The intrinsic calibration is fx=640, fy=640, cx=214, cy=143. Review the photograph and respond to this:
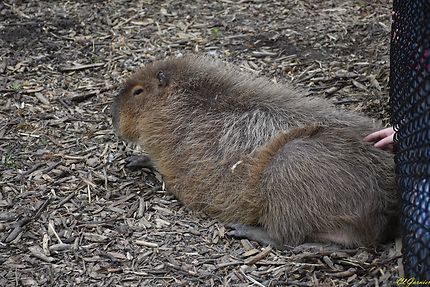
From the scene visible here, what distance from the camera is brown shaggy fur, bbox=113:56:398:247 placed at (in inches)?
155

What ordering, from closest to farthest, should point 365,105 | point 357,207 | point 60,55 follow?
point 357,207 < point 365,105 < point 60,55

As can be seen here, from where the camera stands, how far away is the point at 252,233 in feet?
14.1

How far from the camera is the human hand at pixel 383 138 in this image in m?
4.02

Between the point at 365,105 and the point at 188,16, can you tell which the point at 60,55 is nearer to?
the point at 188,16

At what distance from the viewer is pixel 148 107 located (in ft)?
16.8

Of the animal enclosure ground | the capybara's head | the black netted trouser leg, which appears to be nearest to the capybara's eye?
the capybara's head

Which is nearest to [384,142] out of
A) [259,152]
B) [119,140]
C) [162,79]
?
[259,152]

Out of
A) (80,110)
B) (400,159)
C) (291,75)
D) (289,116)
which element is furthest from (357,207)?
(80,110)

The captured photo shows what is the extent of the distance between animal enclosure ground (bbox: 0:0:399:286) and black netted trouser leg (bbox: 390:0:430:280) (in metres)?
0.57

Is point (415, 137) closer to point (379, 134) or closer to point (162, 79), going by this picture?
point (379, 134)

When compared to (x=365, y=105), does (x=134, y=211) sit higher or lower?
lower

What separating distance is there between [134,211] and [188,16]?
11.3 feet

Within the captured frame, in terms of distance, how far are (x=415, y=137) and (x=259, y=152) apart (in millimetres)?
1339

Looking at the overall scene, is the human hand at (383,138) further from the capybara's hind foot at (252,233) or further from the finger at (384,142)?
the capybara's hind foot at (252,233)
